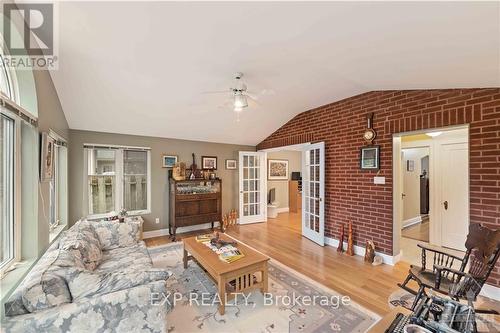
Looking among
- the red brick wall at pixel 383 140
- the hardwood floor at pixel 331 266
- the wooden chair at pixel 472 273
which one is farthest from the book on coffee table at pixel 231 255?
the red brick wall at pixel 383 140

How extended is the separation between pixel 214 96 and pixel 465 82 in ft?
10.1

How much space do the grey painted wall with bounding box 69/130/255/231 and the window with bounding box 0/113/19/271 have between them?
2.17 metres

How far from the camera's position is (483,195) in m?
2.48

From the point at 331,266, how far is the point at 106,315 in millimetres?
2784

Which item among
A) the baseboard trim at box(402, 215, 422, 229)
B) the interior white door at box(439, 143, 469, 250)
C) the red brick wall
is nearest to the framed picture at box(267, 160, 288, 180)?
the red brick wall

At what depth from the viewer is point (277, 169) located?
7324 mm

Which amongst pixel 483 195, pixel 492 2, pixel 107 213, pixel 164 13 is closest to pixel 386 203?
pixel 483 195

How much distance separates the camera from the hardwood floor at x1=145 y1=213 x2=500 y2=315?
248 cm

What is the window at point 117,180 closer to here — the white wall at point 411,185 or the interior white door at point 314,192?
the interior white door at point 314,192

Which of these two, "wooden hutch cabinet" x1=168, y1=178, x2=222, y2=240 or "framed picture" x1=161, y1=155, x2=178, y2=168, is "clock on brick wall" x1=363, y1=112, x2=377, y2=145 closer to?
"wooden hutch cabinet" x1=168, y1=178, x2=222, y2=240

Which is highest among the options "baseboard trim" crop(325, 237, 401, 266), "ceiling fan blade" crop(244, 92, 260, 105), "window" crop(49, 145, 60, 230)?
"ceiling fan blade" crop(244, 92, 260, 105)

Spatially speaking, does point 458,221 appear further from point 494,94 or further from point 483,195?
point 494,94

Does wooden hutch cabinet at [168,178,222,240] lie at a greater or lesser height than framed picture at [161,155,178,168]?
lesser

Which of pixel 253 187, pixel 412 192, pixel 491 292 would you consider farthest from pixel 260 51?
pixel 412 192
